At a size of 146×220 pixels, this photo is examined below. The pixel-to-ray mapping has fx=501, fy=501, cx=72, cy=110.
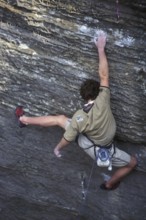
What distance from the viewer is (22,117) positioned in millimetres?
7742

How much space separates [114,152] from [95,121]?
84cm

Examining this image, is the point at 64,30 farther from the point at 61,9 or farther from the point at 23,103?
the point at 23,103

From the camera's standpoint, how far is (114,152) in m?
7.40

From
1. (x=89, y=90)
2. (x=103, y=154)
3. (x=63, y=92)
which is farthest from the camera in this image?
(x=63, y=92)

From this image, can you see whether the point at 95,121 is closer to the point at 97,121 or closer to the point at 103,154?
the point at 97,121

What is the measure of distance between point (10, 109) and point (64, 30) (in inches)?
69.3

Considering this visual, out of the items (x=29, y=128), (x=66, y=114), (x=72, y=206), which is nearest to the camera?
(x=66, y=114)

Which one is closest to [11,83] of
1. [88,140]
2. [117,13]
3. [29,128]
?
[29,128]

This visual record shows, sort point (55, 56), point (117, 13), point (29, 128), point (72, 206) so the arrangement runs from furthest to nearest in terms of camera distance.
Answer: point (72, 206) < point (29, 128) < point (55, 56) < point (117, 13)

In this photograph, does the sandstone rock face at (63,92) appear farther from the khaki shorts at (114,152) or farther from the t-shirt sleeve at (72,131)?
the t-shirt sleeve at (72,131)

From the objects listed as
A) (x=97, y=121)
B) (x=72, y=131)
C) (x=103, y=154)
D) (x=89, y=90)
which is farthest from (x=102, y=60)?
(x=103, y=154)

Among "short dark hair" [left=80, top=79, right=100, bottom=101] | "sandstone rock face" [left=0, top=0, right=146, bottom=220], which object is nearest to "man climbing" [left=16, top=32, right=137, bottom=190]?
"short dark hair" [left=80, top=79, right=100, bottom=101]

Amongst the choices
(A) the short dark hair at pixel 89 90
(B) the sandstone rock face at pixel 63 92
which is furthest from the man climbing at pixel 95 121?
(B) the sandstone rock face at pixel 63 92

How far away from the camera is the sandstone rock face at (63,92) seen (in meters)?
6.61
